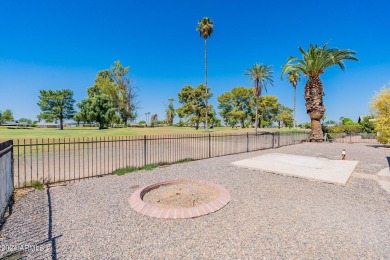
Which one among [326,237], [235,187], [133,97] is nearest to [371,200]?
[326,237]

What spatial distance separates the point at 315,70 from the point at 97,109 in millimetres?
35862

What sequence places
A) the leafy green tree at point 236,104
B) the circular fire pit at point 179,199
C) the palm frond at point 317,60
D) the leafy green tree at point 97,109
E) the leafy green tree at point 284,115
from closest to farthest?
the circular fire pit at point 179,199, the palm frond at point 317,60, the leafy green tree at point 97,109, the leafy green tree at point 236,104, the leafy green tree at point 284,115

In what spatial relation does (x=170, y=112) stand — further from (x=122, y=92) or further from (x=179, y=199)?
(x=179, y=199)

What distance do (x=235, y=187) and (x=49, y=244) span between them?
452cm

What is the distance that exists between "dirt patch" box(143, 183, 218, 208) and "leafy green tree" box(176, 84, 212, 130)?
4054 centimetres

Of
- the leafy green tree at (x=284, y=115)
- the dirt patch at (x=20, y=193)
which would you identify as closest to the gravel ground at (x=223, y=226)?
the dirt patch at (x=20, y=193)

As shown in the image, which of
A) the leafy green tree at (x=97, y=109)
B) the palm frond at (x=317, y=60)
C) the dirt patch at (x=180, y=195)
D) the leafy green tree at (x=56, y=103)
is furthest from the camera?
the leafy green tree at (x=56, y=103)

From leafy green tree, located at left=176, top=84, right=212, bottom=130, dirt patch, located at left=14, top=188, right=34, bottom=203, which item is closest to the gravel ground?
dirt patch, located at left=14, top=188, right=34, bottom=203

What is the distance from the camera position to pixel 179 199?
15.7 ft

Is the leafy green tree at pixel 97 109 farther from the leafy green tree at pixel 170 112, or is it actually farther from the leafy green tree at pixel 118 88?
the leafy green tree at pixel 170 112

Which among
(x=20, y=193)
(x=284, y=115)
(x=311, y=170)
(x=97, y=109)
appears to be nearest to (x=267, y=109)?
(x=284, y=115)

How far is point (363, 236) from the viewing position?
3.19m

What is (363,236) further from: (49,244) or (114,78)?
(114,78)

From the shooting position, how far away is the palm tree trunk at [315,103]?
779 inches
